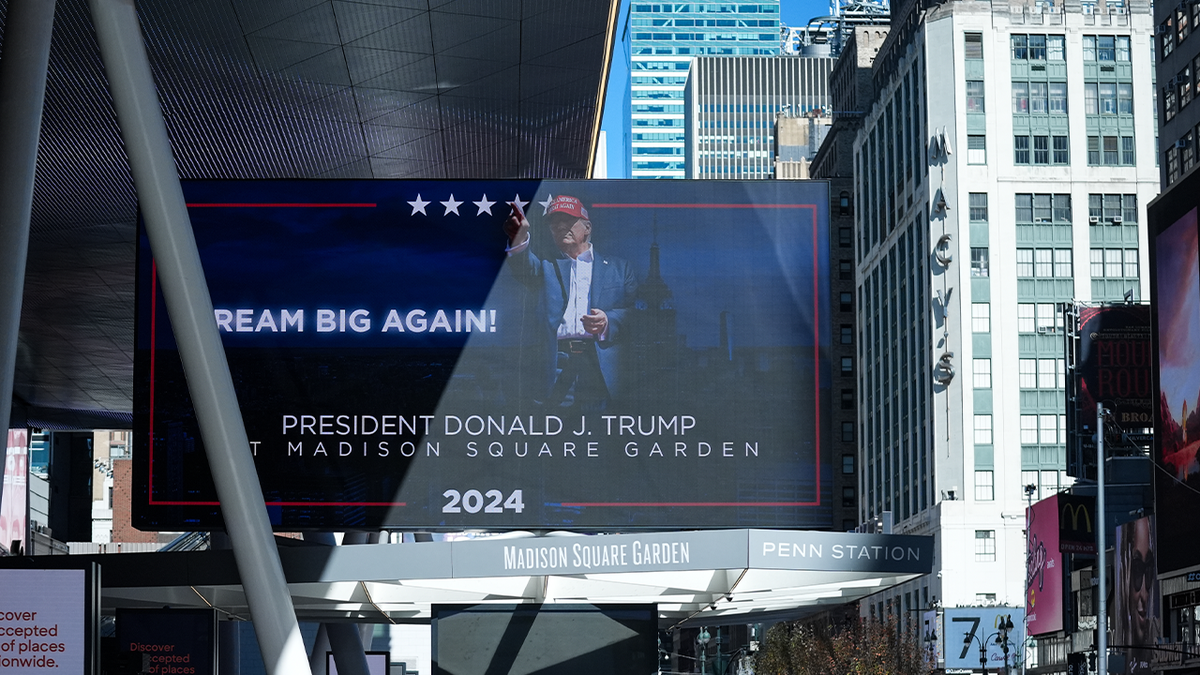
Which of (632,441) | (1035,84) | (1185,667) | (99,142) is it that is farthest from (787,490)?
(1035,84)

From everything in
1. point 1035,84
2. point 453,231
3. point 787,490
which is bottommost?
point 787,490

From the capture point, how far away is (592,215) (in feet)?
58.2

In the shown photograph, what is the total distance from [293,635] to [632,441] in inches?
167

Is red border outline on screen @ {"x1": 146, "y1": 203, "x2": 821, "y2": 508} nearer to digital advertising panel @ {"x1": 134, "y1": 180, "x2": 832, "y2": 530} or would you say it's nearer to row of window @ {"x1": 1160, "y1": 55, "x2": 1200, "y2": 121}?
digital advertising panel @ {"x1": 134, "y1": 180, "x2": 832, "y2": 530}

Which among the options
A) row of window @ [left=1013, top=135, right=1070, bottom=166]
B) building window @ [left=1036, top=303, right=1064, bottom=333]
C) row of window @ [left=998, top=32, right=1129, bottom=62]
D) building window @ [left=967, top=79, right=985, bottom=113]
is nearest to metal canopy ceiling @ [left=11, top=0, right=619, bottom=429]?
building window @ [left=1036, top=303, right=1064, bottom=333]

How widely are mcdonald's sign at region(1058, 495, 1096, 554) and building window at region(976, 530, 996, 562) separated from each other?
969 inches

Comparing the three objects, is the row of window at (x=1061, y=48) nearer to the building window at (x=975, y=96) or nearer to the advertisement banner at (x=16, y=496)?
the building window at (x=975, y=96)

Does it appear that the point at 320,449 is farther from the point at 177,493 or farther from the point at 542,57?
the point at 542,57

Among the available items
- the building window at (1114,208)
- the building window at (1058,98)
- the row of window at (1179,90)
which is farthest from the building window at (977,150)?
the row of window at (1179,90)

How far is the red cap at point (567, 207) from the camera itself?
17703 mm

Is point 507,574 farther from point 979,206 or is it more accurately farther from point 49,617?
point 979,206

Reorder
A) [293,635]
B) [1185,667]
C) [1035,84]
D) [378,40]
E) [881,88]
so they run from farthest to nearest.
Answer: [881,88] < [1035,84] < [1185,667] < [378,40] < [293,635]

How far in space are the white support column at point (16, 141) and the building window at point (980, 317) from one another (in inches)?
3802

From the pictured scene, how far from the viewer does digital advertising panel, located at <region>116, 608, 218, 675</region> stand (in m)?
17.5
